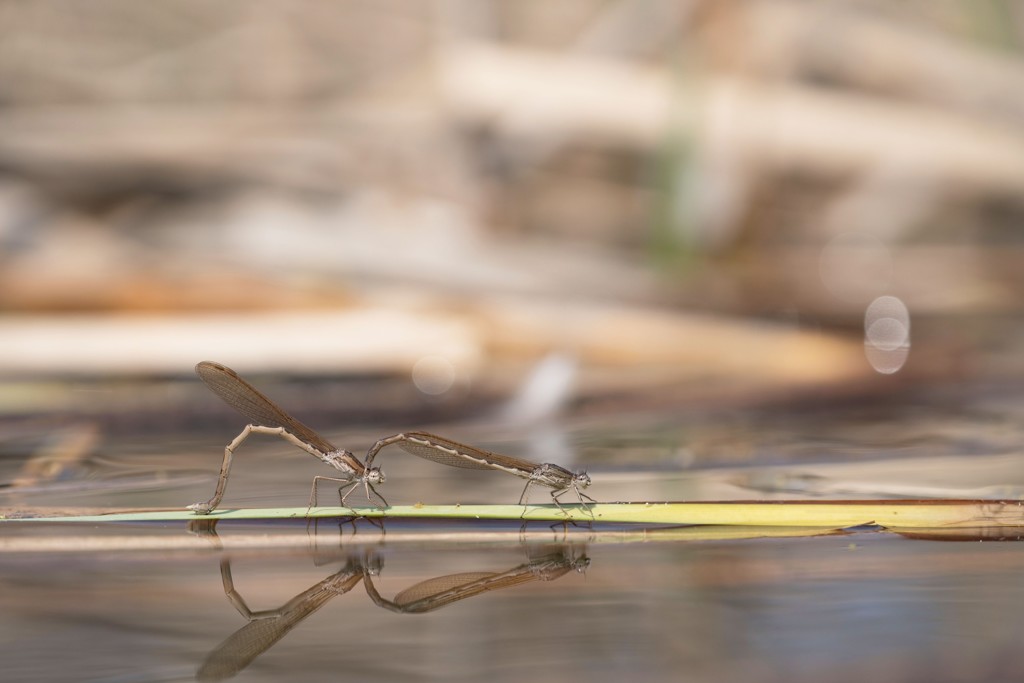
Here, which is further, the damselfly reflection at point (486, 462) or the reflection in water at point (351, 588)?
the damselfly reflection at point (486, 462)

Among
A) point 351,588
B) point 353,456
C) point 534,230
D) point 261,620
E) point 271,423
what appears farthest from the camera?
point 534,230

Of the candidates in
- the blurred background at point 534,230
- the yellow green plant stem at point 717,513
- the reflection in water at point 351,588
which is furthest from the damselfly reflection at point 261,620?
the blurred background at point 534,230

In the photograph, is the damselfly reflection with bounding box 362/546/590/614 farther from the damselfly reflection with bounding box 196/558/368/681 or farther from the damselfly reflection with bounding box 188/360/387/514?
the damselfly reflection with bounding box 188/360/387/514

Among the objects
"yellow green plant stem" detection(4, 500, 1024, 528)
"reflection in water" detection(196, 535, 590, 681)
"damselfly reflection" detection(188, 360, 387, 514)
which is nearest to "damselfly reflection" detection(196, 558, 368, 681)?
"reflection in water" detection(196, 535, 590, 681)

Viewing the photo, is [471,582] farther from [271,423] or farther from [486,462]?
[271,423]

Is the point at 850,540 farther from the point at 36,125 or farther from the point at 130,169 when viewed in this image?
the point at 36,125

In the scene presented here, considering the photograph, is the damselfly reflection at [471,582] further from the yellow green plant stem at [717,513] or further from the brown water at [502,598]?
the yellow green plant stem at [717,513]

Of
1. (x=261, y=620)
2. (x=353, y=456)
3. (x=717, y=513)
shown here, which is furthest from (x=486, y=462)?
(x=261, y=620)
